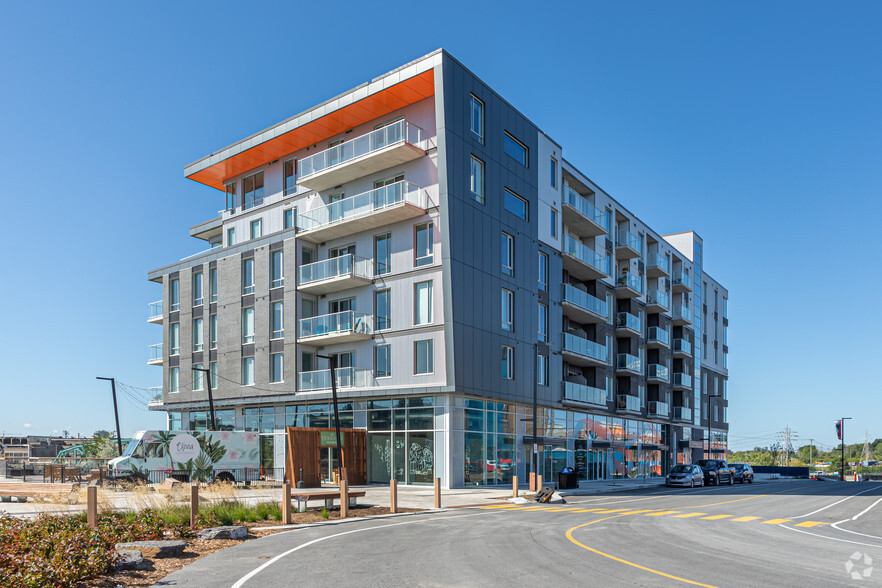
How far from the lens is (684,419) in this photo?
211 ft

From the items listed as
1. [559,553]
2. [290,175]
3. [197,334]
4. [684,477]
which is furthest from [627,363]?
[559,553]

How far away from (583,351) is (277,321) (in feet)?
62.2

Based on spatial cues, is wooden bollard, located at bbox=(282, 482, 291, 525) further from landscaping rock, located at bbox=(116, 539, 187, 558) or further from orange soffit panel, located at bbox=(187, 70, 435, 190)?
orange soffit panel, located at bbox=(187, 70, 435, 190)

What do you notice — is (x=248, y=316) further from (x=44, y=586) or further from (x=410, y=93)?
(x=44, y=586)

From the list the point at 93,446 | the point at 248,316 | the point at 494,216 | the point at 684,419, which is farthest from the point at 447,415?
the point at 93,446

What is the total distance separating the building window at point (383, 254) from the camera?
38.2 meters

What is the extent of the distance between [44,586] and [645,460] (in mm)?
53229

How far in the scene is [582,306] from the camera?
153 ft

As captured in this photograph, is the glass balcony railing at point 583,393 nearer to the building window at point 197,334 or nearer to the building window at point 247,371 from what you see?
A: the building window at point 247,371

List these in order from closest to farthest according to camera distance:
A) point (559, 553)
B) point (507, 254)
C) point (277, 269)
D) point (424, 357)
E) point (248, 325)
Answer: point (559, 553), point (424, 357), point (507, 254), point (277, 269), point (248, 325)

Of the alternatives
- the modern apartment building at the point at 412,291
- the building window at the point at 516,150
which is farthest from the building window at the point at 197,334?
the building window at the point at 516,150

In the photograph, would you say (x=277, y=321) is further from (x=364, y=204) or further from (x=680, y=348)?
Result: (x=680, y=348)

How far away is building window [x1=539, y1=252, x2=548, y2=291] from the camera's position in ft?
139

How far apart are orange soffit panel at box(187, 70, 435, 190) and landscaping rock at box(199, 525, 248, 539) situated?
25.3 m
